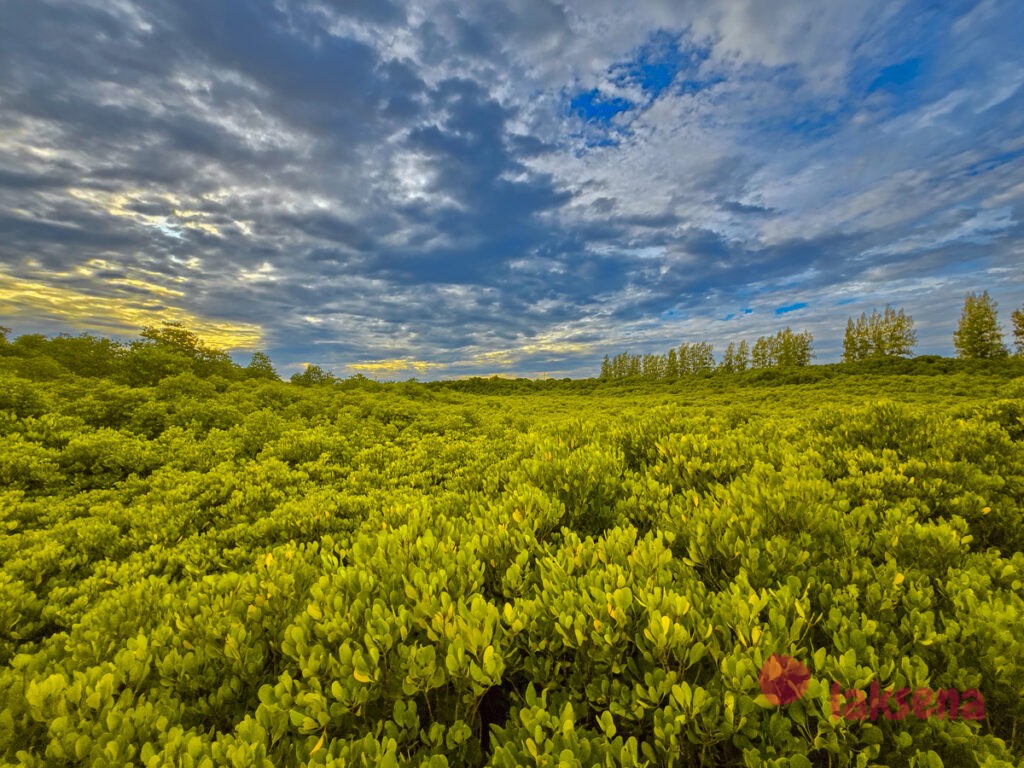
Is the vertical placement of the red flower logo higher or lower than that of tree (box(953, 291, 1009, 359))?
lower

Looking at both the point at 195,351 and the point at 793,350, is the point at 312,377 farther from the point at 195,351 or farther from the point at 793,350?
the point at 793,350

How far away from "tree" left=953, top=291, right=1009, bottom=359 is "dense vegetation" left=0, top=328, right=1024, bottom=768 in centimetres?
8081

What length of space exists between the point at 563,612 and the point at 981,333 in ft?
300

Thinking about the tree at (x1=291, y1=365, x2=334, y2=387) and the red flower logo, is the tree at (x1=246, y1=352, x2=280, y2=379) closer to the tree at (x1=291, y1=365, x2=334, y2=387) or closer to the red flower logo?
the tree at (x1=291, y1=365, x2=334, y2=387)

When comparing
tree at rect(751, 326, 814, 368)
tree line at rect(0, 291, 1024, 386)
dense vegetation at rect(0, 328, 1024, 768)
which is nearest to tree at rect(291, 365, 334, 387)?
tree line at rect(0, 291, 1024, 386)

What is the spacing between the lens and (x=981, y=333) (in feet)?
201

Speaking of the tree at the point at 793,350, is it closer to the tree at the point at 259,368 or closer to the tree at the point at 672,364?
the tree at the point at 672,364

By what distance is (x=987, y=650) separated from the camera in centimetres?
260

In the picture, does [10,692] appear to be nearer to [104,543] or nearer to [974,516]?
[104,543]

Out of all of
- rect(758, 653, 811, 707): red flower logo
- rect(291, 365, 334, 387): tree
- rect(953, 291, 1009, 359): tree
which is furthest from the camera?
rect(953, 291, 1009, 359): tree

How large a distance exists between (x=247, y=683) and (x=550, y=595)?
2.45 m

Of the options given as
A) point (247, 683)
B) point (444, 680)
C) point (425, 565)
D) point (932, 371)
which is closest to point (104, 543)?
point (247, 683)

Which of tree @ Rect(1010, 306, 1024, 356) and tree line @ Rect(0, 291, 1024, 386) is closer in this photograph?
tree line @ Rect(0, 291, 1024, 386)

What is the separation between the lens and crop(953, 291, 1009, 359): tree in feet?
199
